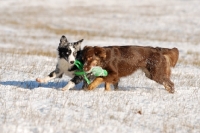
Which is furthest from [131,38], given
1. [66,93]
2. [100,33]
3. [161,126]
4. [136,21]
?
[161,126]

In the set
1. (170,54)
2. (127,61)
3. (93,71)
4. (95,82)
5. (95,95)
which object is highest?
(170,54)

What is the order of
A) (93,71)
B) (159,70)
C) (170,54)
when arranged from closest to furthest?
(93,71)
(159,70)
(170,54)

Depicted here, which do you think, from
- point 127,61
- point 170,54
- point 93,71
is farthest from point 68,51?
point 170,54

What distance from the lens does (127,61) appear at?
913cm

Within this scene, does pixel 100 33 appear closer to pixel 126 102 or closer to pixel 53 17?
pixel 53 17

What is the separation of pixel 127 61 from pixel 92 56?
841 mm

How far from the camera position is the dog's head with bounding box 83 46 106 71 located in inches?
343

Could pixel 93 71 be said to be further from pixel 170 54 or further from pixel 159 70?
pixel 170 54

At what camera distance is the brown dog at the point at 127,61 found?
8766 mm

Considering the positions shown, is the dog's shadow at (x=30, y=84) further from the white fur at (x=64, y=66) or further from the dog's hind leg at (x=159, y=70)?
the dog's hind leg at (x=159, y=70)

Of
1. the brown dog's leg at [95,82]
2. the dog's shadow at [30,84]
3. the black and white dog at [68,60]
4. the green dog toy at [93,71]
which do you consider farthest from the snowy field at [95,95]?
the green dog toy at [93,71]

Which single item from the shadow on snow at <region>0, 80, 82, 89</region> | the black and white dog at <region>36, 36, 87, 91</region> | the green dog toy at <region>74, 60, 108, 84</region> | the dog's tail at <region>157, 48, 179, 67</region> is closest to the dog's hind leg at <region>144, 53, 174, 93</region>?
the dog's tail at <region>157, 48, 179, 67</region>

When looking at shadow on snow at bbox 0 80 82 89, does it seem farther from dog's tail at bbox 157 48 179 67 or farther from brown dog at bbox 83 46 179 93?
dog's tail at bbox 157 48 179 67

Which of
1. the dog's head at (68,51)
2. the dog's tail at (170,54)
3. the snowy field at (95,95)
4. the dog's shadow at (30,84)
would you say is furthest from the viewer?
the dog's tail at (170,54)
